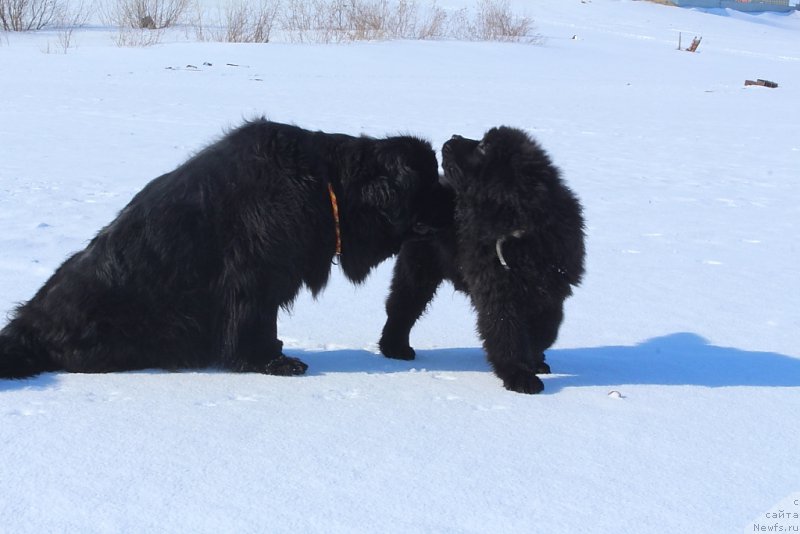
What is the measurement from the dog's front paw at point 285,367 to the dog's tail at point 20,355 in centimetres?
87

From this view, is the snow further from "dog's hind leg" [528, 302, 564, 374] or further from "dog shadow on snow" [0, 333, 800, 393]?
"dog's hind leg" [528, 302, 564, 374]

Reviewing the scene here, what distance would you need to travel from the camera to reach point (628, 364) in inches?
165

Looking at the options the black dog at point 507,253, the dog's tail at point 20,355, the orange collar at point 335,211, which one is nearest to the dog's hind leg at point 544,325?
the black dog at point 507,253

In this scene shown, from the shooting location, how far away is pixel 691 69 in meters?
23.0

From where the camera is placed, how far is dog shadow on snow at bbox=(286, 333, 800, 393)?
3.88 metres

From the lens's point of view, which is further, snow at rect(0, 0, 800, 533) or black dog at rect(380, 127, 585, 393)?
black dog at rect(380, 127, 585, 393)

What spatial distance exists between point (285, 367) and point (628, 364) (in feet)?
5.15

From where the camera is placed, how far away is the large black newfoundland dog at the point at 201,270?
147 inches

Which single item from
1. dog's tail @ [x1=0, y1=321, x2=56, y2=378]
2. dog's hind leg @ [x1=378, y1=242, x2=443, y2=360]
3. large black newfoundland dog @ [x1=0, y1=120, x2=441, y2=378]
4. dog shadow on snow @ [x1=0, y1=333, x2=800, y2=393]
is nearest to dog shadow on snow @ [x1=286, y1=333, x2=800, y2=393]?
dog shadow on snow @ [x1=0, y1=333, x2=800, y2=393]

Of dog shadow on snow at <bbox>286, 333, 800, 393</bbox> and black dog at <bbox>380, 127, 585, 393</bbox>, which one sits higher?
black dog at <bbox>380, 127, 585, 393</bbox>

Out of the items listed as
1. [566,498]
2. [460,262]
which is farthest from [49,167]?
[566,498]

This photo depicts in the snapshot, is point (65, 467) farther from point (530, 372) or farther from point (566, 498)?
point (530, 372)

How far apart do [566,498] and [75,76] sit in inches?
560

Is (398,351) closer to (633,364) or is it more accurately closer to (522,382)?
(522,382)
